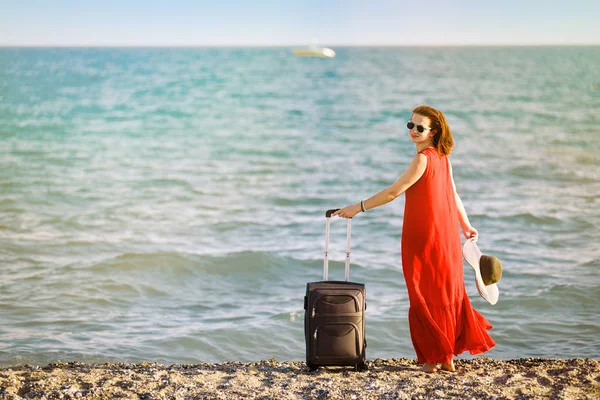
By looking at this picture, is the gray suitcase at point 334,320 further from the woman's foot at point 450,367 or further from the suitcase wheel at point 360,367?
the woman's foot at point 450,367

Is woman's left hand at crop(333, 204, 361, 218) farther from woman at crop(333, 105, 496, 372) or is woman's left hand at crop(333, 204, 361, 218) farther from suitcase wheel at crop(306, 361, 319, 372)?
suitcase wheel at crop(306, 361, 319, 372)

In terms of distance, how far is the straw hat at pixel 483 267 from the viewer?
4.84 metres

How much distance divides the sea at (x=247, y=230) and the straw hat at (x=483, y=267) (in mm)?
1297

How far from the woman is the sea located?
1.44m

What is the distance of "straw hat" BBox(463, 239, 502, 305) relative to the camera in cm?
484

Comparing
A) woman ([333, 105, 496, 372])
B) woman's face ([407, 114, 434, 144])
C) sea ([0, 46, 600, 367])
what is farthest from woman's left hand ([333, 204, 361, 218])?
sea ([0, 46, 600, 367])

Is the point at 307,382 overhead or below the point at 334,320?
below

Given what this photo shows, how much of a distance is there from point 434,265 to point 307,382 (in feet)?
3.21

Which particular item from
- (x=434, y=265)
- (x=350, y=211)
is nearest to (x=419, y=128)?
(x=350, y=211)

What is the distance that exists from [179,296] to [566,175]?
1034 centimetres

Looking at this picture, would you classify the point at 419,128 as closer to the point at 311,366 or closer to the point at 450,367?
the point at 450,367

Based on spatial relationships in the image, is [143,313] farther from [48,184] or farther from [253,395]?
[48,184]

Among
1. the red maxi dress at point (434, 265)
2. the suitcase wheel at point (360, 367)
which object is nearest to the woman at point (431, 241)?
the red maxi dress at point (434, 265)

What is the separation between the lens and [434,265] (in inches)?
178
